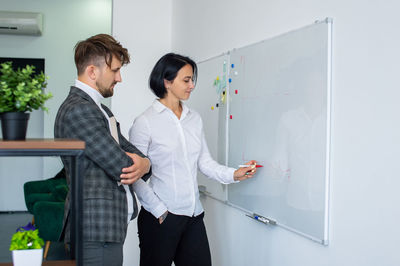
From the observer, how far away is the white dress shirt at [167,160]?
224cm

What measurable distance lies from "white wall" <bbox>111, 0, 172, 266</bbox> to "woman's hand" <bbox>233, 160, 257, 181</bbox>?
1.95 m

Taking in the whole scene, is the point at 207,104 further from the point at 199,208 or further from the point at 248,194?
the point at 199,208

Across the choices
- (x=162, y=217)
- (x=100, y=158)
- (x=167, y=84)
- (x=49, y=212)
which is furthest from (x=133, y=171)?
(x=49, y=212)

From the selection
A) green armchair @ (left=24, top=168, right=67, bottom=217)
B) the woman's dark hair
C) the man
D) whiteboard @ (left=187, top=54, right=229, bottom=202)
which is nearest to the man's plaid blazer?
the man

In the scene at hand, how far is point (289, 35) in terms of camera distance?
2.20 m

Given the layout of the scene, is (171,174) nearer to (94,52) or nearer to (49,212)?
(94,52)

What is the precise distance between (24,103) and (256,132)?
1.54 meters

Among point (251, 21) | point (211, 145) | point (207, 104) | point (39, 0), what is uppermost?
point (39, 0)

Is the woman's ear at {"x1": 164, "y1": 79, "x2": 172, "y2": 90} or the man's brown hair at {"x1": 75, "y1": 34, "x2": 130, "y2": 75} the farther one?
the woman's ear at {"x1": 164, "y1": 79, "x2": 172, "y2": 90}

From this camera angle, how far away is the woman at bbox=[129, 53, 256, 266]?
7.32 ft

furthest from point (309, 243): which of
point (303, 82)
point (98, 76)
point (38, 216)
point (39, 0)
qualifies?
point (39, 0)

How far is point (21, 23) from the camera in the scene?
4969mm

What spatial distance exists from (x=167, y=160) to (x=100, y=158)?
2.52ft

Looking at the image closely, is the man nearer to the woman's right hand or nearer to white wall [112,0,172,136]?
the woman's right hand
